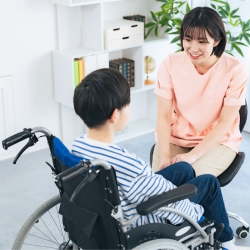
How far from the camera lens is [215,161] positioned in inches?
Answer: 91.9

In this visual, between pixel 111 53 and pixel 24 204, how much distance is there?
138cm

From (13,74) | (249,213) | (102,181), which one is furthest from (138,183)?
(13,74)

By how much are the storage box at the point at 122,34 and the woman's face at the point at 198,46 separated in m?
1.26

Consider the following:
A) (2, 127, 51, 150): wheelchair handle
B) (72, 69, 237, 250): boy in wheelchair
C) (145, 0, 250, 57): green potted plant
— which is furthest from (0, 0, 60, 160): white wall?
(72, 69, 237, 250): boy in wheelchair

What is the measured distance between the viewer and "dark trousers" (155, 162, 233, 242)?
203cm

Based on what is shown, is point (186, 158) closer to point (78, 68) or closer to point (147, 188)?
point (147, 188)

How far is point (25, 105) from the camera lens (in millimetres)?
3529

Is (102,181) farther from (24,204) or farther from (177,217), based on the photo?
(24,204)

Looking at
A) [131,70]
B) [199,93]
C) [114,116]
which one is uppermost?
[114,116]

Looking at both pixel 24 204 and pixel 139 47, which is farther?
pixel 139 47

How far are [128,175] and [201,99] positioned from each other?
2.68ft

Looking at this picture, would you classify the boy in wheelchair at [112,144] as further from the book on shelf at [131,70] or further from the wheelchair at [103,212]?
the book on shelf at [131,70]

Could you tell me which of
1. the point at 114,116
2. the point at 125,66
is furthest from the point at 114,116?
the point at 125,66

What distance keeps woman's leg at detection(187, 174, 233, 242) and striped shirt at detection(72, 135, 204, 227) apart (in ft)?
0.75
